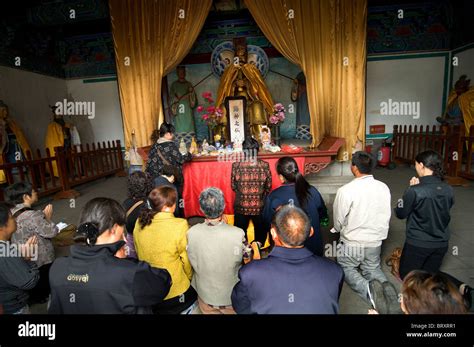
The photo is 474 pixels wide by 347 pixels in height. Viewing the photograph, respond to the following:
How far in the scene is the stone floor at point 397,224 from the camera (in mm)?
2572

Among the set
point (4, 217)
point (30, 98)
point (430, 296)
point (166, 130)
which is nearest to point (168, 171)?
point (166, 130)

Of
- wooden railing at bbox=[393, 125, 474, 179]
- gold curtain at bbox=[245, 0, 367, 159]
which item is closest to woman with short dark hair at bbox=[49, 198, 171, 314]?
gold curtain at bbox=[245, 0, 367, 159]

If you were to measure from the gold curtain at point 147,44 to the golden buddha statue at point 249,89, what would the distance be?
1.34 m

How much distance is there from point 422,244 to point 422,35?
309 inches

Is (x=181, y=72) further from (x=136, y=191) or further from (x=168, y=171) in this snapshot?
(x=136, y=191)

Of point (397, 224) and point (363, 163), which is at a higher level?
point (363, 163)

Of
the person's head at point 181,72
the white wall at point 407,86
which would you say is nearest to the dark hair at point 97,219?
the person's head at point 181,72

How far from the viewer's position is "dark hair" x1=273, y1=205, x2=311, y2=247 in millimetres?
1396

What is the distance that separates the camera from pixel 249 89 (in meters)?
6.43

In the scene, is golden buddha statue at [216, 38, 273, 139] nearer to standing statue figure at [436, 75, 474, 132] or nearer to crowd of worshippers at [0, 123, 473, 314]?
crowd of worshippers at [0, 123, 473, 314]

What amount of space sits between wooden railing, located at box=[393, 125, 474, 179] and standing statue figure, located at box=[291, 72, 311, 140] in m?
2.48

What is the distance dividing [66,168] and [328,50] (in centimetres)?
579

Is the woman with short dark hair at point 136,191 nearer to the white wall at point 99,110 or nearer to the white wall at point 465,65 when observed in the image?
the white wall at point 99,110

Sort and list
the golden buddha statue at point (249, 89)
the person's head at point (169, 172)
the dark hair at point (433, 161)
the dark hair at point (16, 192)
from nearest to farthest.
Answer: the dark hair at point (433, 161), the dark hair at point (16, 192), the person's head at point (169, 172), the golden buddha statue at point (249, 89)
